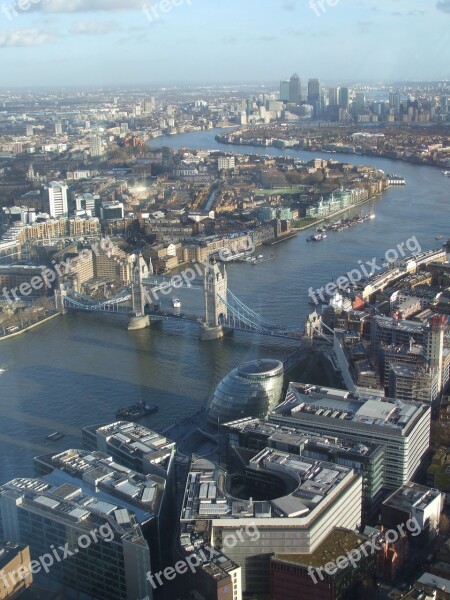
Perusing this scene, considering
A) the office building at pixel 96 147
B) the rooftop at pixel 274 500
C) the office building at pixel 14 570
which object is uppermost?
the office building at pixel 96 147

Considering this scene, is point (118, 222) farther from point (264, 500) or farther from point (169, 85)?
point (169, 85)

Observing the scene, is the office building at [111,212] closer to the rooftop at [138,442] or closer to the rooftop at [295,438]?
the rooftop at [138,442]

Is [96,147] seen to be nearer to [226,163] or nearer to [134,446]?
[226,163]

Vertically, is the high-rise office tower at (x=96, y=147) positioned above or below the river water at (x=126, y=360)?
above

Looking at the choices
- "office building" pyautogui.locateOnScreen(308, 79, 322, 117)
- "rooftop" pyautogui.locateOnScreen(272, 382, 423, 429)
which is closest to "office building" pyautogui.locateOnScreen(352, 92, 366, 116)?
"office building" pyautogui.locateOnScreen(308, 79, 322, 117)

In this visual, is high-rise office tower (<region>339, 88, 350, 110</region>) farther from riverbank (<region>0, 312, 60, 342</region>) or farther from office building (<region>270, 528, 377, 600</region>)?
office building (<region>270, 528, 377, 600</region>)

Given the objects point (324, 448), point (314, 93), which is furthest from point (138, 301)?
point (314, 93)

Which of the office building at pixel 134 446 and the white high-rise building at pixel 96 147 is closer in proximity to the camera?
the office building at pixel 134 446

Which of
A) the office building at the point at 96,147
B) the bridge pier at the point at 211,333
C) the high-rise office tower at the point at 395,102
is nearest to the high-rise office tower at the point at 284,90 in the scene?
the high-rise office tower at the point at 395,102
